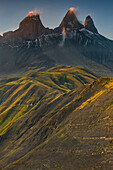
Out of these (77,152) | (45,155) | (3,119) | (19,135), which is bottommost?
(3,119)

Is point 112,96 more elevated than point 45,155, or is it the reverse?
point 112,96

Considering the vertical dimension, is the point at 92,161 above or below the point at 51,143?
above

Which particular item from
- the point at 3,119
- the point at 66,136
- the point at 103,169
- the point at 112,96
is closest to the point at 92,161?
the point at 103,169

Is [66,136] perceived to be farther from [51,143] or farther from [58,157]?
[58,157]

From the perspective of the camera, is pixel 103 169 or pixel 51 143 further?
pixel 51 143

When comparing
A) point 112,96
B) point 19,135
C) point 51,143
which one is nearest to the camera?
point 51,143

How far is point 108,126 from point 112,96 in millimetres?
20555

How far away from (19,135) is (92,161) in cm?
7169

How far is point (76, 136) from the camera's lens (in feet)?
223

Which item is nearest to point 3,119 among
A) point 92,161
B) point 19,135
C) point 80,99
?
point 19,135

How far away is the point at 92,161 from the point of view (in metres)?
52.5

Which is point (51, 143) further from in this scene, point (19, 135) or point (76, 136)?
point (19, 135)

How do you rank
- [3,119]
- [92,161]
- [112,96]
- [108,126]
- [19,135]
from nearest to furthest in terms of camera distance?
[92,161]
[108,126]
[112,96]
[19,135]
[3,119]

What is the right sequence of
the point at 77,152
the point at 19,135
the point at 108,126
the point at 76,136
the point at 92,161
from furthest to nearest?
the point at 19,135 < the point at 76,136 < the point at 108,126 < the point at 77,152 < the point at 92,161
